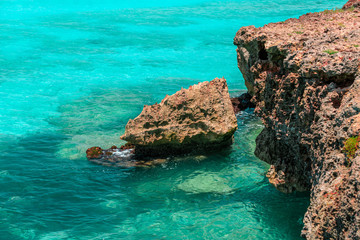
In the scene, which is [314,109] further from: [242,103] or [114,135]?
[242,103]

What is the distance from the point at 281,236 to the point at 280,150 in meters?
2.40

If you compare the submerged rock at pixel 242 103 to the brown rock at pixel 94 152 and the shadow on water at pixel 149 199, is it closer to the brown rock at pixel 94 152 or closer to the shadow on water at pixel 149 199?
the shadow on water at pixel 149 199

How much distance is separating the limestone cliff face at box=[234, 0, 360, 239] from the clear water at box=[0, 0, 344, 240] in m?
1.90

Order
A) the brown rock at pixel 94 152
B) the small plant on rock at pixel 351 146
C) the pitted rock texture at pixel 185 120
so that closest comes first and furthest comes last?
the small plant on rock at pixel 351 146 → the pitted rock texture at pixel 185 120 → the brown rock at pixel 94 152

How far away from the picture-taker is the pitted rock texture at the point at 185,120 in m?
15.5

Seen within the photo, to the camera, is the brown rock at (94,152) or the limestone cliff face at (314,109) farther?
the brown rock at (94,152)

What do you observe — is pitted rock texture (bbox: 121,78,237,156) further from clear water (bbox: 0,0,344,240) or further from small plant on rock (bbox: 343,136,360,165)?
small plant on rock (bbox: 343,136,360,165)

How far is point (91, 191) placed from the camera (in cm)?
1412

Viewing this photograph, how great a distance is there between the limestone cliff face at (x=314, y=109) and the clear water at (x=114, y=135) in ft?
6.22

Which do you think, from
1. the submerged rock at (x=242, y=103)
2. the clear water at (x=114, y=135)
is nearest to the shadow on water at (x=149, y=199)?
the clear water at (x=114, y=135)

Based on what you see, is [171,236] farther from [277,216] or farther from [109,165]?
[109,165]

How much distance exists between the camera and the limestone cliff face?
7.17 metres

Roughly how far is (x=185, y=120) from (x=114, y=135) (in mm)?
4780

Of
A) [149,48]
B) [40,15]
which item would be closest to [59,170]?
[149,48]
